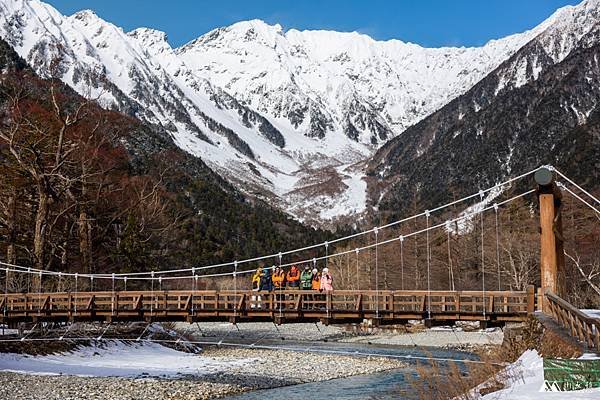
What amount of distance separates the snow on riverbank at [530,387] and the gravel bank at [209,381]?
1151 cm

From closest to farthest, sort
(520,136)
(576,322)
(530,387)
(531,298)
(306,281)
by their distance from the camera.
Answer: (530,387)
(576,322)
(531,298)
(306,281)
(520,136)

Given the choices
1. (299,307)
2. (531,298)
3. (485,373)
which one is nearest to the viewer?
(485,373)

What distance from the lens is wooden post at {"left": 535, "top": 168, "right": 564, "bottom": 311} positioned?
1480cm

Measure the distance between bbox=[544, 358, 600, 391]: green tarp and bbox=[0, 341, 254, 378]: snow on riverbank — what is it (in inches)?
700

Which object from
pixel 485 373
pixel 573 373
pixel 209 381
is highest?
→ pixel 573 373

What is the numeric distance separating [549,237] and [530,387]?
20.4 ft

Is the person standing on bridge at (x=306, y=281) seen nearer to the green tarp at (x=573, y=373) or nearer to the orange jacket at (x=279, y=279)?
the orange jacket at (x=279, y=279)

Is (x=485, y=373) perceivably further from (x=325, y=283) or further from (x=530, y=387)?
(x=325, y=283)

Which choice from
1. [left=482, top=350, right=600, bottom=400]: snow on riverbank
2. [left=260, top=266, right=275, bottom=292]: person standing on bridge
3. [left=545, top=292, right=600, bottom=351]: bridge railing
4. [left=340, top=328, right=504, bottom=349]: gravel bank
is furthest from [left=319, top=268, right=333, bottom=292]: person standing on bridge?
[left=340, top=328, right=504, bottom=349]: gravel bank

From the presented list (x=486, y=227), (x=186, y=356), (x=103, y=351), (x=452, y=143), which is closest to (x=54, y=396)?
(x=103, y=351)

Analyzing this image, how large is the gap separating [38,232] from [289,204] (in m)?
165

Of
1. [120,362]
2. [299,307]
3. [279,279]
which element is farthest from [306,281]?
[120,362]

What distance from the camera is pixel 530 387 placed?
923cm

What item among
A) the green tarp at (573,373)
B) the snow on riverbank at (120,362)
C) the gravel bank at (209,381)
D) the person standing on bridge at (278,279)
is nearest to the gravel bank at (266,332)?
the snow on riverbank at (120,362)
